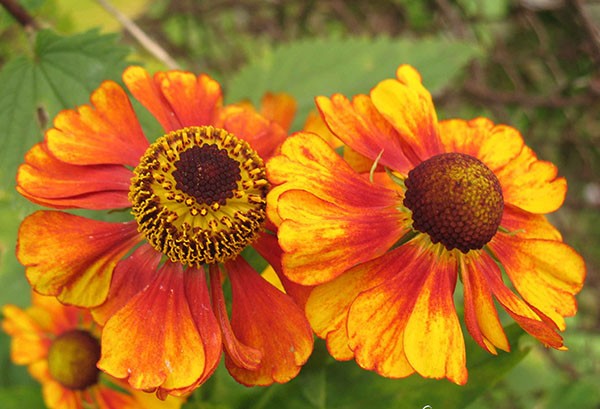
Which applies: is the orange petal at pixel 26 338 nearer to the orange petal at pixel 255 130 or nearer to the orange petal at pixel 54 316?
the orange petal at pixel 54 316

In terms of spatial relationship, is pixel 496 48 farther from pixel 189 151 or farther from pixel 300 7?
pixel 189 151

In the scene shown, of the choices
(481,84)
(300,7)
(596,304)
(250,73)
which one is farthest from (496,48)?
(596,304)

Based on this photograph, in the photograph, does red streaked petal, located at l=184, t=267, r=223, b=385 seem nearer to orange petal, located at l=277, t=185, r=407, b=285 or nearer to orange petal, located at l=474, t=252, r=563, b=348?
orange petal, located at l=277, t=185, r=407, b=285

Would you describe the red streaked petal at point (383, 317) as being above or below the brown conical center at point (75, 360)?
above

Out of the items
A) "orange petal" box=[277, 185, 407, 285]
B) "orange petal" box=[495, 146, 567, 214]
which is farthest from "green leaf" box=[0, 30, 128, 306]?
"orange petal" box=[495, 146, 567, 214]

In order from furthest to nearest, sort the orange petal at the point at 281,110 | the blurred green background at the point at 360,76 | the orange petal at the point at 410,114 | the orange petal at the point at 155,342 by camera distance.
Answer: the orange petal at the point at 281,110, the blurred green background at the point at 360,76, the orange petal at the point at 410,114, the orange petal at the point at 155,342

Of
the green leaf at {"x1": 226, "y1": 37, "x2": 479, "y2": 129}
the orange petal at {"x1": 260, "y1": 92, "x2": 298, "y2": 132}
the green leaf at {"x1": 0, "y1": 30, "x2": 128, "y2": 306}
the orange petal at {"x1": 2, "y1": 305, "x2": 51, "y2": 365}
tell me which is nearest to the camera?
the green leaf at {"x1": 0, "y1": 30, "x2": 128, "y2": 306}

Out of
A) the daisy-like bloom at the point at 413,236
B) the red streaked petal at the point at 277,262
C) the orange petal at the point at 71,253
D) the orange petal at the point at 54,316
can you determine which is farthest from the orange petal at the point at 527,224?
the orange petal at the point at 54,316
